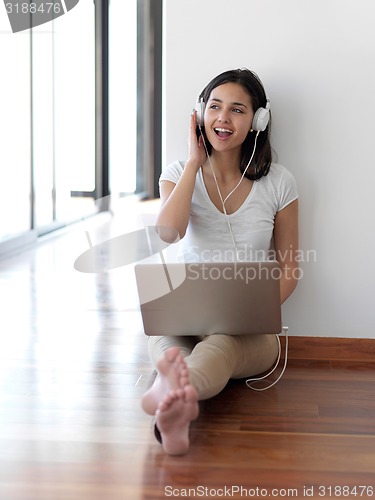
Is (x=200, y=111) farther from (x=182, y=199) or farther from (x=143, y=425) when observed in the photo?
(x=143, y=425)

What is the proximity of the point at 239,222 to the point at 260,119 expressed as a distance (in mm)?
345

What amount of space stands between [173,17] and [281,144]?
1.89 feet

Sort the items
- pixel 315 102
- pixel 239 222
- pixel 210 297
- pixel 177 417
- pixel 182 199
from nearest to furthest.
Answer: pixel 177 417 < pixel 210 297 < pixel 182 199 < pixel 239 222 < pixel 315 102

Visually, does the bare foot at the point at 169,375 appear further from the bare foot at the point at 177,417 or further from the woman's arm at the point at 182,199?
the woman's arm at the point at 182,199

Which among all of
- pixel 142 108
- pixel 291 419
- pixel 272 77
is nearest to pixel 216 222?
pixel 272 77

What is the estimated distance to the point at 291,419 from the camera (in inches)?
84.0

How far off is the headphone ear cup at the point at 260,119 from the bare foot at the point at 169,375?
91 cm

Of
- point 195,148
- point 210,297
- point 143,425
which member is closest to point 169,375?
point 143,425

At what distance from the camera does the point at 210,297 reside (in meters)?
2.19

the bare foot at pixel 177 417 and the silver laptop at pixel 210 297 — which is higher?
the silver laptop at pixel 210 297

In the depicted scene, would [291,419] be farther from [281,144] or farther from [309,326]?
[281,144]

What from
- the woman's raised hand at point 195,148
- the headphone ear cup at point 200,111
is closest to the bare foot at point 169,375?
the woman's raised hand at point 195,148

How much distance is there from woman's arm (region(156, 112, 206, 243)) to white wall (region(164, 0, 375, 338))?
0.72 feet

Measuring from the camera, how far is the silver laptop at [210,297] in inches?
83.8
